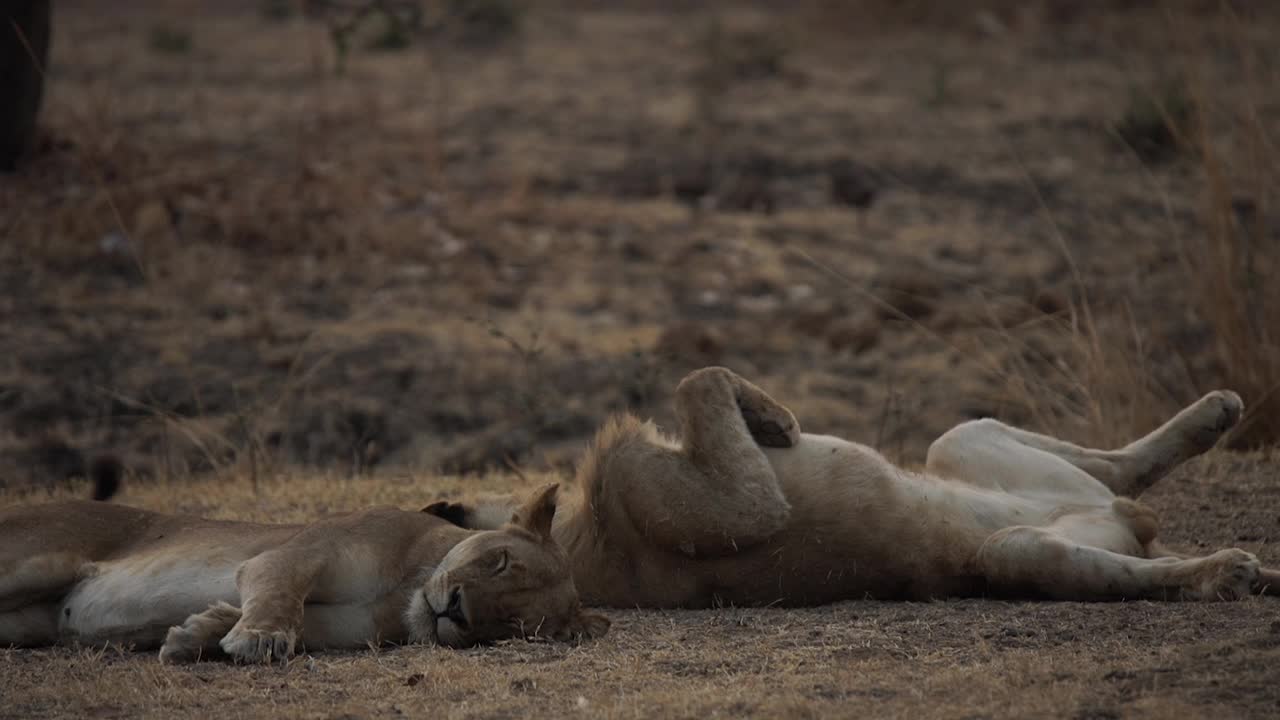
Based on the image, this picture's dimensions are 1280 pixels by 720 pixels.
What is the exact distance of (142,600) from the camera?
4707 millimetres

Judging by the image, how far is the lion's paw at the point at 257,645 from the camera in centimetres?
427

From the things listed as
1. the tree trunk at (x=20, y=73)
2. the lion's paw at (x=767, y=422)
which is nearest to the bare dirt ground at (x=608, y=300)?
the tree trunk at (x=20, y=73)

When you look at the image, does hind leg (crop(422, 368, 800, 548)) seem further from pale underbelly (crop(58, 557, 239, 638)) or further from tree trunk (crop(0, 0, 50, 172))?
tree trunk (crop(0, 0, 50, 172))

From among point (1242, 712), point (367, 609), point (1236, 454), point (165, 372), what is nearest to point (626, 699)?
point (367, 609)

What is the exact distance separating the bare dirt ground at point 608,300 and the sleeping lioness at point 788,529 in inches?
6.2

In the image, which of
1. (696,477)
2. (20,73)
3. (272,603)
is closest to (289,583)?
(272,603)

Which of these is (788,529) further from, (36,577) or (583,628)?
(36,577)

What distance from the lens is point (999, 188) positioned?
13547 mm

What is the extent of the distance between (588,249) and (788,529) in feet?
23.0

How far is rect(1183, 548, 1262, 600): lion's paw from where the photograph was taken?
477 centimetres

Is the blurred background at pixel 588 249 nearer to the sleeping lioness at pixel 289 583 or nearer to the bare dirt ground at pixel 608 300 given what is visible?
the bare dirt ground at pixel 608 300

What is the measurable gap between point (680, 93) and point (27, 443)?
10310mm

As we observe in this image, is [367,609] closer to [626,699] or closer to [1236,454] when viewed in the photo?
[626,699]

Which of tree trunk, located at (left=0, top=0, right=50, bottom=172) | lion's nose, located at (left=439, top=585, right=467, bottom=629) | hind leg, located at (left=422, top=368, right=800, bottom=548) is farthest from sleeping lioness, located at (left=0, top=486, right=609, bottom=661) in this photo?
tree trunk, located at (left=0, top=0, right=50, bottom=172)
